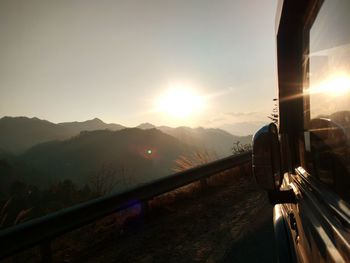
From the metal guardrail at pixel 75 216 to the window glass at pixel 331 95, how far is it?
143 inches

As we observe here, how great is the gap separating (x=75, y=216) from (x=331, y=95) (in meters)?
4.40

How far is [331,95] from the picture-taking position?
1449mm

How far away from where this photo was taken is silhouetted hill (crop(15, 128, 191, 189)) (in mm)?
155375

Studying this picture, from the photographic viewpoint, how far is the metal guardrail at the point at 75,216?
4.23 metres

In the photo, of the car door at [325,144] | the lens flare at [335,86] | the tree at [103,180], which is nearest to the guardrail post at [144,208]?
the tree at [103,180]

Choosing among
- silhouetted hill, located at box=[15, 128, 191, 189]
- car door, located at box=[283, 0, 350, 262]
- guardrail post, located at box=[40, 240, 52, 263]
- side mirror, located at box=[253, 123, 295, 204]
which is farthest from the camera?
silhouetted hill, located at box=[15, 128, 191, 189]

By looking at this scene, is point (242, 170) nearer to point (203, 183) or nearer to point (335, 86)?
point (203, 183)

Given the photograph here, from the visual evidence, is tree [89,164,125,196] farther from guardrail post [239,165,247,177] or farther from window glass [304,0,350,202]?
window glass [304,0,350,202]

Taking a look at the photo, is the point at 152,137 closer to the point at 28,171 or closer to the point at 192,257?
the point at 28,171

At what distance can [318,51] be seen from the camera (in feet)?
5.56

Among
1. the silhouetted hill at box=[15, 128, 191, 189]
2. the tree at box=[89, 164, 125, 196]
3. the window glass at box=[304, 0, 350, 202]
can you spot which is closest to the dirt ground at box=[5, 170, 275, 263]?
the tree at box=[89, 164, 125, 196]

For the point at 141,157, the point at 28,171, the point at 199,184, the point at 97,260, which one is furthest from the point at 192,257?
the point at 141,157

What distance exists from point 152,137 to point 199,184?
544 ft

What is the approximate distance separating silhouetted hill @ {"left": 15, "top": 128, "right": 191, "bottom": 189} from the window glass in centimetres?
14750
